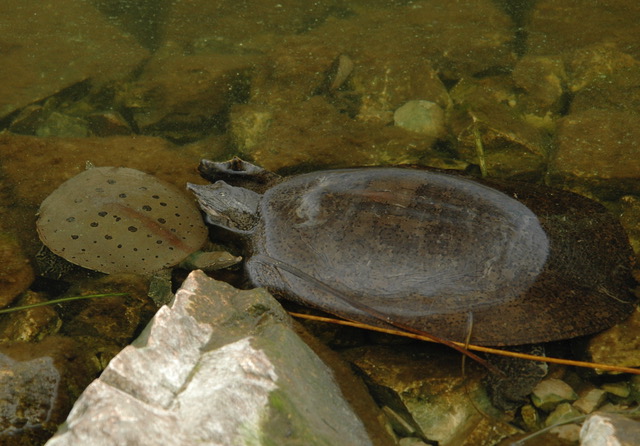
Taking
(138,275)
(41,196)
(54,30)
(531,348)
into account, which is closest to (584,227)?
(531,348)

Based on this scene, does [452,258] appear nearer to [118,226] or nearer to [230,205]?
[230,205]

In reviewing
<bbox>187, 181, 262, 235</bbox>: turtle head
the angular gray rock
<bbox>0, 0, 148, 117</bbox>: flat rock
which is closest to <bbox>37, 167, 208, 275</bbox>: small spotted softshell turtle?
→ <bbox>187, 181, 262, 235</bbox>: turtle head

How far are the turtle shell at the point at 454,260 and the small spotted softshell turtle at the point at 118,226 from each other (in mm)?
515

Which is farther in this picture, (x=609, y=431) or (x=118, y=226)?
(x=118, y=226)

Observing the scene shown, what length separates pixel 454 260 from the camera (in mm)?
2254

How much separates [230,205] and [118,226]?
553 mm

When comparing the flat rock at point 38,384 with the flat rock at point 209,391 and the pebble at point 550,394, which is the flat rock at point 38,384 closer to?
the flat rock at point 209,391

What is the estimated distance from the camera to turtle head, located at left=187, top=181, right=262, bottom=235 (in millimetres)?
2795

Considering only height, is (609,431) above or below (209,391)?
below

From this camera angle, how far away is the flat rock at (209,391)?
1.47m

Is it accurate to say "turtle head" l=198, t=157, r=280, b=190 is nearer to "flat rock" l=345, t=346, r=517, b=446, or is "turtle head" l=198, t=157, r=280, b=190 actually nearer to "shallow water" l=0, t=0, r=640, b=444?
"shallow water" l=0, t=0, r=640, b=444

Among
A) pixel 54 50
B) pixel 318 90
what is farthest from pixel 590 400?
pixel 54 50

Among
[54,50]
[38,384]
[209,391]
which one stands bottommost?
[38,384]

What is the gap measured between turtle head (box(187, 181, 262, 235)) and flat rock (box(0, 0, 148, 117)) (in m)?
1.85
